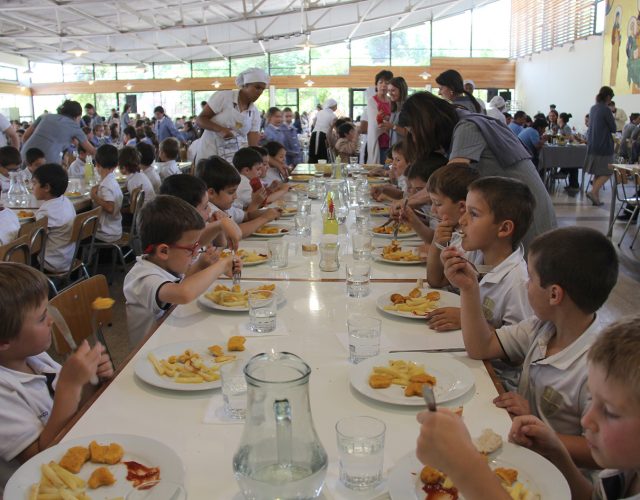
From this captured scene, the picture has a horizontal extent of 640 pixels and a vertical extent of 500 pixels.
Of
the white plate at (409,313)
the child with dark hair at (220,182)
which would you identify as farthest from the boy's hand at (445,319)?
the child with dark hair at (220,182)

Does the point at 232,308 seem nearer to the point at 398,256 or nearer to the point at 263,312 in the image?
the point at 263,312

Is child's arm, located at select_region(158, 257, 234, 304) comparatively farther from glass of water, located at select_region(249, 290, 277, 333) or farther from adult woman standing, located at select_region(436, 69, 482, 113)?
adult woman standing, located at select_region(436, 69, 482, 113)

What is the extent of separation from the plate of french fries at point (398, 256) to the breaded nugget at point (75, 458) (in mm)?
1778

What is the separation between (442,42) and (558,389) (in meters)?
20.8

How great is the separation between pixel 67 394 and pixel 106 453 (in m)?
0.30

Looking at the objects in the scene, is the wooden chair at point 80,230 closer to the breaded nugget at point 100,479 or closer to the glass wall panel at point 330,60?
the breaded nugget at point 100,479

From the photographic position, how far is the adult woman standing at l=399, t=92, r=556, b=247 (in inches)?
111

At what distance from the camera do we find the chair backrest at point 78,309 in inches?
75.5

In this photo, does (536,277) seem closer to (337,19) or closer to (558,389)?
(558,389)

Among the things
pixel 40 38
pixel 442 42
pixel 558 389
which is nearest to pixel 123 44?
pixel 40 38

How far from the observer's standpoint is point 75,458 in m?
1.14

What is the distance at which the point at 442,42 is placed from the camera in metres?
20.6

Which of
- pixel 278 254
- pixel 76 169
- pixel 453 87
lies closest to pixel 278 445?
pixel 278 254

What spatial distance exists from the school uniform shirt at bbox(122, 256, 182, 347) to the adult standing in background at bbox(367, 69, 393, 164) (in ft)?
14.0
